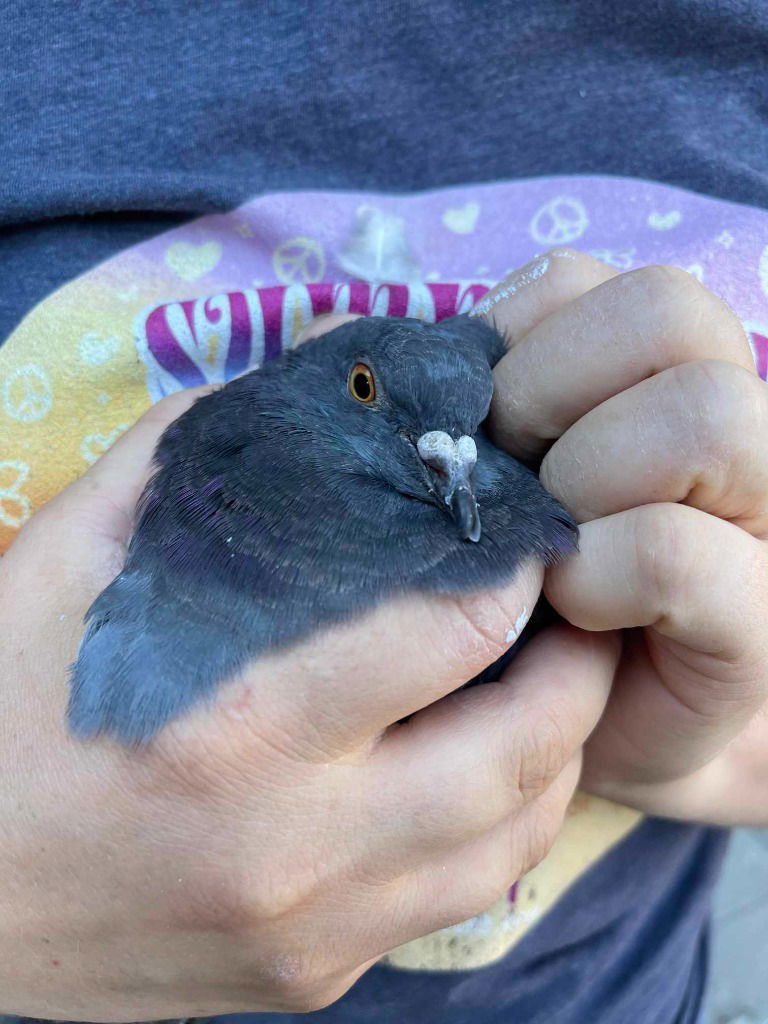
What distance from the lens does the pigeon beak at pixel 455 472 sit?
1.82 meters

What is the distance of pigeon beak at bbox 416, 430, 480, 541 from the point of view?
5.96ft

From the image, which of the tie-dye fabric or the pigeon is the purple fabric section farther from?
the pigeon

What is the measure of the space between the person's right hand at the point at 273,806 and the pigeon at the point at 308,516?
75 mm

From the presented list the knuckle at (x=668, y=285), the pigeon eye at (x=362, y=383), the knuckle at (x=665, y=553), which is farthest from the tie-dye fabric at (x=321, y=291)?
the knuckle at (x=665, y=553)

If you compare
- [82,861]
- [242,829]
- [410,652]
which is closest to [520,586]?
[410,652]

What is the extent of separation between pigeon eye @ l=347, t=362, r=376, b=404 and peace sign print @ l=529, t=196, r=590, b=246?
75 centimetres

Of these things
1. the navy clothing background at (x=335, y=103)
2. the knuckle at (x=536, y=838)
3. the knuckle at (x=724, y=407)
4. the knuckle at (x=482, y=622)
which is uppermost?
the navy clothing background at (x=335, y=103)

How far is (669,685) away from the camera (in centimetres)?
194

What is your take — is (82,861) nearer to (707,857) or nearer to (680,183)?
(707,857)

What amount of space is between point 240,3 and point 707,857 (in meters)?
3.02

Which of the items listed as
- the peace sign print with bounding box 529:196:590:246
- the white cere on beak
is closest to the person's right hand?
the white cere on beak

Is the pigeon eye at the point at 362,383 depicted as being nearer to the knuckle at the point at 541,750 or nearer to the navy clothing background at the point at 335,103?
the navy clothing background at the point at 335,103

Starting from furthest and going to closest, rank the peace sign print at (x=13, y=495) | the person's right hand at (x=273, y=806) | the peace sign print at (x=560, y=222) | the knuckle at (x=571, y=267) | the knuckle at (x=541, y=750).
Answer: the peace sign print at (x=560, y=222)
the peace sign print at (x=13, y=495)
the knuckle at (x=571, y=267)
the knuckle at (x=541, y=750)
the person's right hand at (x=273, y=806)

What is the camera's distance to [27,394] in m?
2.33
